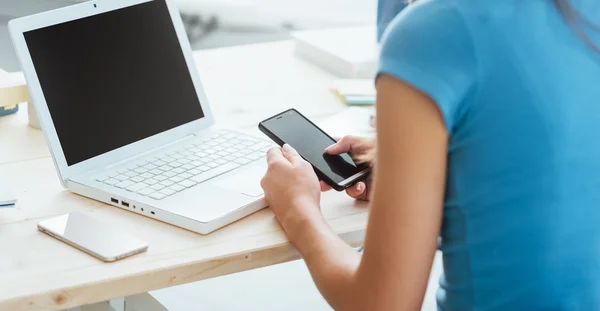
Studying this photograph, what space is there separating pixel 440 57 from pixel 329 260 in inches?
11.6

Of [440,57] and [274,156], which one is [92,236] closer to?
[274,156]

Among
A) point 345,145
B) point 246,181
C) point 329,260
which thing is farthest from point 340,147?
point 329,260

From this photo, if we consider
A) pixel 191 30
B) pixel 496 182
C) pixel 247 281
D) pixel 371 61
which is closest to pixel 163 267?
pixel 496 182

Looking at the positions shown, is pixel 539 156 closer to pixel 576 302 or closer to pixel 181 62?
pixel 576 302

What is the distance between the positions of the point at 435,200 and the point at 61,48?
0.63 meters

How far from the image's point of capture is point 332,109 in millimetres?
1497

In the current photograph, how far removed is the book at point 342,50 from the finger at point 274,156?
0.55 meters

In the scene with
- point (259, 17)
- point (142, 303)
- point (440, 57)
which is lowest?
point (142, 303)

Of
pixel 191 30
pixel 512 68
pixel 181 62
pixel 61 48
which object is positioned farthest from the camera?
pixel 191 30

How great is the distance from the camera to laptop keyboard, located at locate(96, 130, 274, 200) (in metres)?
1.10

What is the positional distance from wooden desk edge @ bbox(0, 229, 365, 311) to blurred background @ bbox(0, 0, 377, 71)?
5.34 feet

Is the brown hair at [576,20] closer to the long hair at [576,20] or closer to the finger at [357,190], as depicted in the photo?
the long hair at [576,20]

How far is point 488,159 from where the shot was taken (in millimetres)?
774

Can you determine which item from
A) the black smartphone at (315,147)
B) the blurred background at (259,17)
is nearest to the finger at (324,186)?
the black smartphone at (315,147)
